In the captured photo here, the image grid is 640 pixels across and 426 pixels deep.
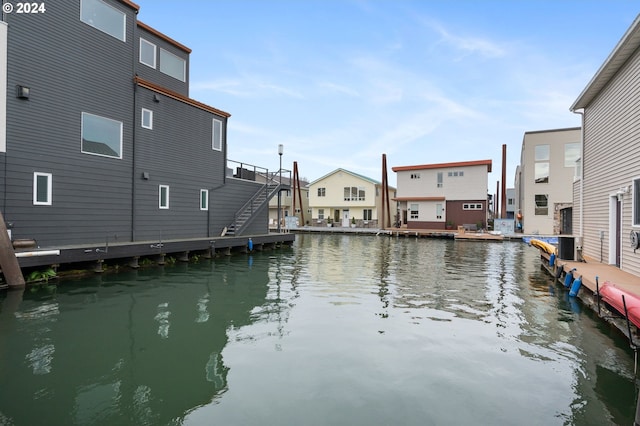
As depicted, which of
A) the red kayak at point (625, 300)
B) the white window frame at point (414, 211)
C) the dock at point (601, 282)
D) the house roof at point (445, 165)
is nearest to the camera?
the red kayak at point (625, 300)

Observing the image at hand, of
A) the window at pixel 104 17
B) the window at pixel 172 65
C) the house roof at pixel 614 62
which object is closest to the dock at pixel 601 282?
the house roof at pixel 614 62

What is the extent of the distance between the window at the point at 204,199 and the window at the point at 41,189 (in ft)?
25.0

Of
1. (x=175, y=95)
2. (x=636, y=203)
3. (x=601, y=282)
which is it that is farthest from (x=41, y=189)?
(x=636, y=203)

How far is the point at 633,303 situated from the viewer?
5.82m

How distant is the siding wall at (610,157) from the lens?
31.6 ft

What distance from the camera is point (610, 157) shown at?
11.4m

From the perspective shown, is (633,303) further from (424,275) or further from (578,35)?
(578,35)

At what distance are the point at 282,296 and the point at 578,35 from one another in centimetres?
1362

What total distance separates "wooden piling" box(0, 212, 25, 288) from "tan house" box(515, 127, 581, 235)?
3544cm

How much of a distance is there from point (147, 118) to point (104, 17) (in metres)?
4.06

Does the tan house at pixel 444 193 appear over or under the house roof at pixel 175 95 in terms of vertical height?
under

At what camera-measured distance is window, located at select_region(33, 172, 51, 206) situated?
1266 centimetres

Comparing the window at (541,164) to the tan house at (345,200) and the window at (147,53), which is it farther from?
the window at (147,53)

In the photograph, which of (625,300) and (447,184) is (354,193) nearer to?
(447,184)
